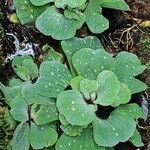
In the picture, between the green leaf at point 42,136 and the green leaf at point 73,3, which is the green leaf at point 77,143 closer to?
the green leaf at point 42,136

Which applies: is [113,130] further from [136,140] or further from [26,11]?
[26,11]

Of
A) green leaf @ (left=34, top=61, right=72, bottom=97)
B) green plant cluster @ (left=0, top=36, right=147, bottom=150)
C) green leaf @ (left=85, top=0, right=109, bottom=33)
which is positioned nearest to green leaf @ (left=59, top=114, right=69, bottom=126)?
green plant cluster @ (left=0, top=36, right=147, bottom=150)

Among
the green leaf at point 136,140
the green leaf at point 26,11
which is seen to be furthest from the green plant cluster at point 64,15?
the green leaf at point 136,140

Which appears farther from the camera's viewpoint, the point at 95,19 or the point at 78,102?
the point at 95,19

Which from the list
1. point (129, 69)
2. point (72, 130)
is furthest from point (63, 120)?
point (129, 69)

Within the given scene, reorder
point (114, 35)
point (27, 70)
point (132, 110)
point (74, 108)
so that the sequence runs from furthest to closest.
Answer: point (114, 35) → point (27, 70) → point (132, 110) → point (74, 108)

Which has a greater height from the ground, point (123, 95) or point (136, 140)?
point (123, 95)

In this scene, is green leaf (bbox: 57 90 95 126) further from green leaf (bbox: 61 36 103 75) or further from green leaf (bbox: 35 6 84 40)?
green leaf (bbox: 35 6 84 40)
